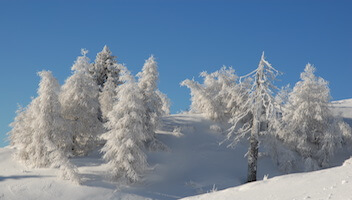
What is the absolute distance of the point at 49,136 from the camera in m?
26.1

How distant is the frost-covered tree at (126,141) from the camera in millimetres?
23688

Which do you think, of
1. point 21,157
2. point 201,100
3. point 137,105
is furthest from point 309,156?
point 21,157

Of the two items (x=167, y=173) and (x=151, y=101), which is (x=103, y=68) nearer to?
(x=151, y=101)

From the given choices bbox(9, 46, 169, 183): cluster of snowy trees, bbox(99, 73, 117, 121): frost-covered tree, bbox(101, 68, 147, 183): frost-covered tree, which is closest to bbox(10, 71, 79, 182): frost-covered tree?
bbox(9, 46, 169, 183): cluster of snowy trees

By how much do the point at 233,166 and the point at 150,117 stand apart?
8763 millimetres

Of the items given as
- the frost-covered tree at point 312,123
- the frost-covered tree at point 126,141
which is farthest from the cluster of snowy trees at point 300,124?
the frost-covered tree at point 126,141

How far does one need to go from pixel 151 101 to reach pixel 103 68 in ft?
34.8

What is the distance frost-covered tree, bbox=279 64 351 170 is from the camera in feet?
108

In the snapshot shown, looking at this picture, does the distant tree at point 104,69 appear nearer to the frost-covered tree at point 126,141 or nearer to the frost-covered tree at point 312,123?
the frost-covered tree at point 126,141

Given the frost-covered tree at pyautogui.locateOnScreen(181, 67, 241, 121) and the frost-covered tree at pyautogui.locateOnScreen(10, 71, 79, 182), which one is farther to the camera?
the frost-covered tree at pyautogui.locateOnScreen(181, 67, 241, 121)

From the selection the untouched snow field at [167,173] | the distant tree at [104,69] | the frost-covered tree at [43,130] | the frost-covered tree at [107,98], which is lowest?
the untouched snow field at [167,173]

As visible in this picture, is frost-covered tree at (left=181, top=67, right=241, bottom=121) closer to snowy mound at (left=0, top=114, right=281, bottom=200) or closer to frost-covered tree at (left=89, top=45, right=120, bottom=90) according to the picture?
snowy mound at (left=0, top=114, right=281, bottom=200)

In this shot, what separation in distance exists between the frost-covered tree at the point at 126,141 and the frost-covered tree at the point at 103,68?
12014 millimetres

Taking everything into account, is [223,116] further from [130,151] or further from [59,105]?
[59,105]
